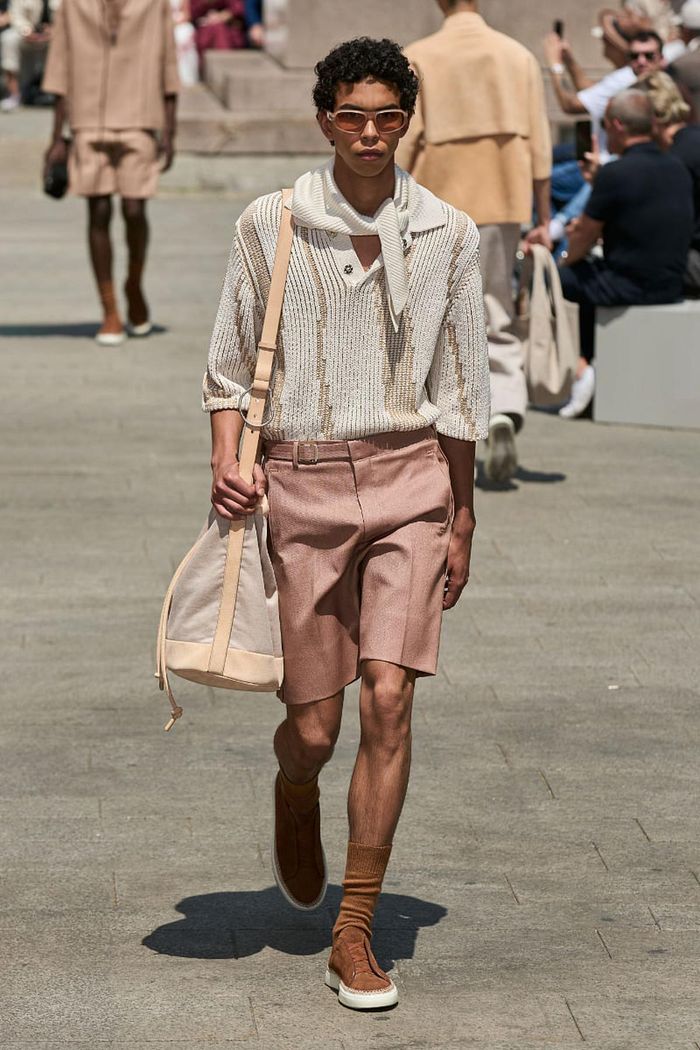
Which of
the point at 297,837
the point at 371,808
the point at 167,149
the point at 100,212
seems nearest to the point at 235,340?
the point at 371,808

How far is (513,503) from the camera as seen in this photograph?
9000 mm

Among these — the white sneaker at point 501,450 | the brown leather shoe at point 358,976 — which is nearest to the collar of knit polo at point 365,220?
the brown leather shoe at point 358,976

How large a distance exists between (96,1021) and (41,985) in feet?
0.71

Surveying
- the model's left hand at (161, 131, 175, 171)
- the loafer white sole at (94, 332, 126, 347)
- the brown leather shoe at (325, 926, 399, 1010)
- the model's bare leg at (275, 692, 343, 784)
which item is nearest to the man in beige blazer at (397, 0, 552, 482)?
the model's left hand at (161, 131, 175, 171)

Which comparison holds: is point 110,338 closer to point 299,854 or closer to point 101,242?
point 101,242

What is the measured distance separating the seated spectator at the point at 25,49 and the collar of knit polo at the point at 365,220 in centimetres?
2412

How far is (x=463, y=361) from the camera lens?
443cm

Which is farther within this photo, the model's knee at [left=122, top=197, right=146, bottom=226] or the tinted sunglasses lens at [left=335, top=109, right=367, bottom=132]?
the model's knee at [left=122, top=197, right=146, bottom=226]

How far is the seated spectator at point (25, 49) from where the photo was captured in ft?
90.6

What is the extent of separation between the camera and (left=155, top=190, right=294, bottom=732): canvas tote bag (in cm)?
430

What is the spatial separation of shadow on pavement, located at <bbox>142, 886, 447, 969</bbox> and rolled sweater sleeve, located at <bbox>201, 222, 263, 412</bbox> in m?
1.11

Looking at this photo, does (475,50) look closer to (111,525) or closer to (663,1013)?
(111,525)

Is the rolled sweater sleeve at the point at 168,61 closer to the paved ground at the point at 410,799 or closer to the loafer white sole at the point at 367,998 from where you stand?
the paved ground at the point at 410,799

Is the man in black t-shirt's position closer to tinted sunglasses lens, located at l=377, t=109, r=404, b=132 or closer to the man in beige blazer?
the man in beige blazer
